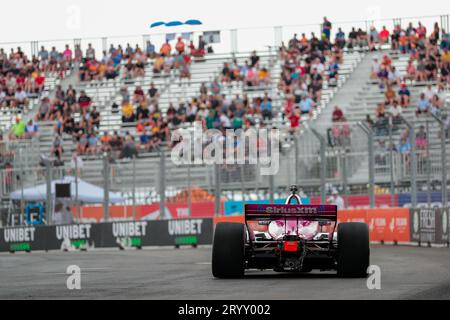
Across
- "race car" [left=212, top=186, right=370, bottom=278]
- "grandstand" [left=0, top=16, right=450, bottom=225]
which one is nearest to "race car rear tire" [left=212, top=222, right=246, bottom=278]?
"race car" [left=212, top=186, right=370, bottom=278]

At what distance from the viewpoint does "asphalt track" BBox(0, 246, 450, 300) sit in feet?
42.2

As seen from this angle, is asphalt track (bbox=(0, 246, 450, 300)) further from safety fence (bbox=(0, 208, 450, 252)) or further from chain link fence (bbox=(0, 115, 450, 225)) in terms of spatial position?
safety fence (bbox=(0, 208, 450, 252))

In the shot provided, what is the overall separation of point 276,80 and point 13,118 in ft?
32.3

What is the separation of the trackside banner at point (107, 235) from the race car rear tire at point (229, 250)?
15571 millimetres

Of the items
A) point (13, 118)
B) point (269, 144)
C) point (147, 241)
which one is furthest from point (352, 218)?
point (13, 118)

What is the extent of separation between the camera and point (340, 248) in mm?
15055

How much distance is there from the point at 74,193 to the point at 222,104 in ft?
33.7

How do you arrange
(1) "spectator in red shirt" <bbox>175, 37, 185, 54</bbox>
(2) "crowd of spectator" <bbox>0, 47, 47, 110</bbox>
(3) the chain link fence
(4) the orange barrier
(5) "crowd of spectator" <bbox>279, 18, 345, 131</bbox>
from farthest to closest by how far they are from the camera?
1. (1) "spectator in red shirt" <bbox>175, 37, 185, 54</bbox>
2. (2) "crowd of spectator" <bbox>0, 47, 47, 110</bbox>
3. (5) "crowd of spectator" <bbox>279, 18, 345, 131</bbox>
4. (4) the orange barrier
5. (3) the chain link fence

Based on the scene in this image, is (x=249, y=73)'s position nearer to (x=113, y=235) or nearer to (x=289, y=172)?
(x=113, y=235)

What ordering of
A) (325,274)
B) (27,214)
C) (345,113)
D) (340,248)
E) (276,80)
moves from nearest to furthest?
(340,248) → (325,274) → (27,214) → (345,113) → (276,80)

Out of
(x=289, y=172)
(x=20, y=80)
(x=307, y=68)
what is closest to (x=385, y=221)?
(x=289, y=172)

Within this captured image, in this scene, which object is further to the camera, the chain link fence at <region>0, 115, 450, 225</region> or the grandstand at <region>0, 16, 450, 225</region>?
the grandstand at <region>0, 16, 450, 225</region>

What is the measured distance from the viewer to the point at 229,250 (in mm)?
15281

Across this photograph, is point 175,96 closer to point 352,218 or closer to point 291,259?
point 352,218
